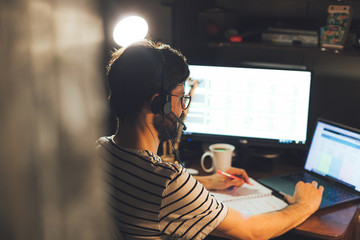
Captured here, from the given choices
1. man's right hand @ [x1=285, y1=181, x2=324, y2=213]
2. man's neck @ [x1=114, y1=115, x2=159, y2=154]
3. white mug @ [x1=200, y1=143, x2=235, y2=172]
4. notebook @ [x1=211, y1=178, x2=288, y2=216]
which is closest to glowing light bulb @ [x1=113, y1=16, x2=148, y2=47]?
man's neck @ [x1=114, y1=115, x2=159, y2=154]

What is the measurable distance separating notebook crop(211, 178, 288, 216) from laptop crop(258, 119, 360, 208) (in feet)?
0.17

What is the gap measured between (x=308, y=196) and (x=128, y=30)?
2.84 feet

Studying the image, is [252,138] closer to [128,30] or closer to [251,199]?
[251,199]

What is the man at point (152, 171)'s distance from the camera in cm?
94

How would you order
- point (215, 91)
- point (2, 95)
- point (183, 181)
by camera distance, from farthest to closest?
point (215, 91) → point (183, 181) → point (2, 95)

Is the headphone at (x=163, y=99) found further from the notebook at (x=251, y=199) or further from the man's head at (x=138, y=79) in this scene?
the notebook at (x=251, y=199)

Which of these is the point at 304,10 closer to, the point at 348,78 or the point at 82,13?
the point at 348,78

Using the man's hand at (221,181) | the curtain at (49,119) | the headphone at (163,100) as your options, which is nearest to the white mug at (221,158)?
the man's hand at (221,181)

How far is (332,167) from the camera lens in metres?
1.45

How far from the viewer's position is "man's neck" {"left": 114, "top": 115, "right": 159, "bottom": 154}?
1.02 meters

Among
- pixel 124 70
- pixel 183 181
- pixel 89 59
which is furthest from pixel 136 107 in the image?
pixel 89 59

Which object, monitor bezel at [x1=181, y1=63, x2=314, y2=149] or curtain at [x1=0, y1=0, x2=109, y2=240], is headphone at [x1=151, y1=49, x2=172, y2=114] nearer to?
monitor bezel at [x1=181, y1=63, x2=314, y2=149]

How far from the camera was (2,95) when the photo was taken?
140mm

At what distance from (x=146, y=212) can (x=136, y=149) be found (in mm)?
170
